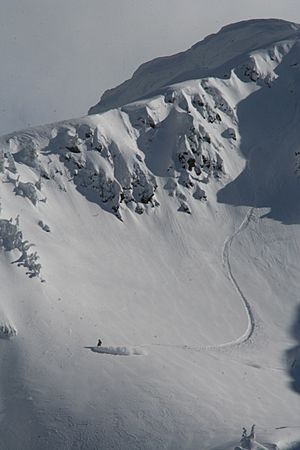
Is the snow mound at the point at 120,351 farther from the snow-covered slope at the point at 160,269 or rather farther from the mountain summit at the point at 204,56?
the mountain summit at the point at 204,56

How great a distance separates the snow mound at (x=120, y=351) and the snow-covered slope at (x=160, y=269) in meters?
0.30

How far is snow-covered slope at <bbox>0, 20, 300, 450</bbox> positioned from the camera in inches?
1093

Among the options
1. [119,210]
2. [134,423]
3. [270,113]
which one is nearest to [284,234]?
[119,210]

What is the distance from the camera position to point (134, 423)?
2656 cm

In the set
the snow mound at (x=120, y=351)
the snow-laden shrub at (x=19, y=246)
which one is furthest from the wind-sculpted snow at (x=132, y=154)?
the snow mound at (x=120, y=351)

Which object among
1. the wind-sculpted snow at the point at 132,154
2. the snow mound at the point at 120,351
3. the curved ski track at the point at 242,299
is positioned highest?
the wind-sculpted snow at the point at 132,154

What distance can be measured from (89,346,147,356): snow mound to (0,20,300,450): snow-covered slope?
0.98ft

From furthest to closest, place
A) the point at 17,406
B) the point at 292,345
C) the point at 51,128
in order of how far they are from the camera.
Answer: the point at 51,128 < the point at 292,345 < the point at 17,406

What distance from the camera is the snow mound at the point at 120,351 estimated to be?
3278 centimetres

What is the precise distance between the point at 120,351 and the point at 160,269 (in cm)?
1560

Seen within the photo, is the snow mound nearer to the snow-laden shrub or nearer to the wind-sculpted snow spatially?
the snow-laden shrub

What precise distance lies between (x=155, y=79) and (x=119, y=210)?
5282cm

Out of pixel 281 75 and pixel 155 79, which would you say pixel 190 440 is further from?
pixel 155 79

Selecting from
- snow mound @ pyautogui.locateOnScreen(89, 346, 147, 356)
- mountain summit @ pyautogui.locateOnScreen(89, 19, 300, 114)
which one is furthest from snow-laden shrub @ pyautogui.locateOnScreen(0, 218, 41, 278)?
mountain summit @ pyautogui.locateOnScreen(89, 19, 300, 114)
